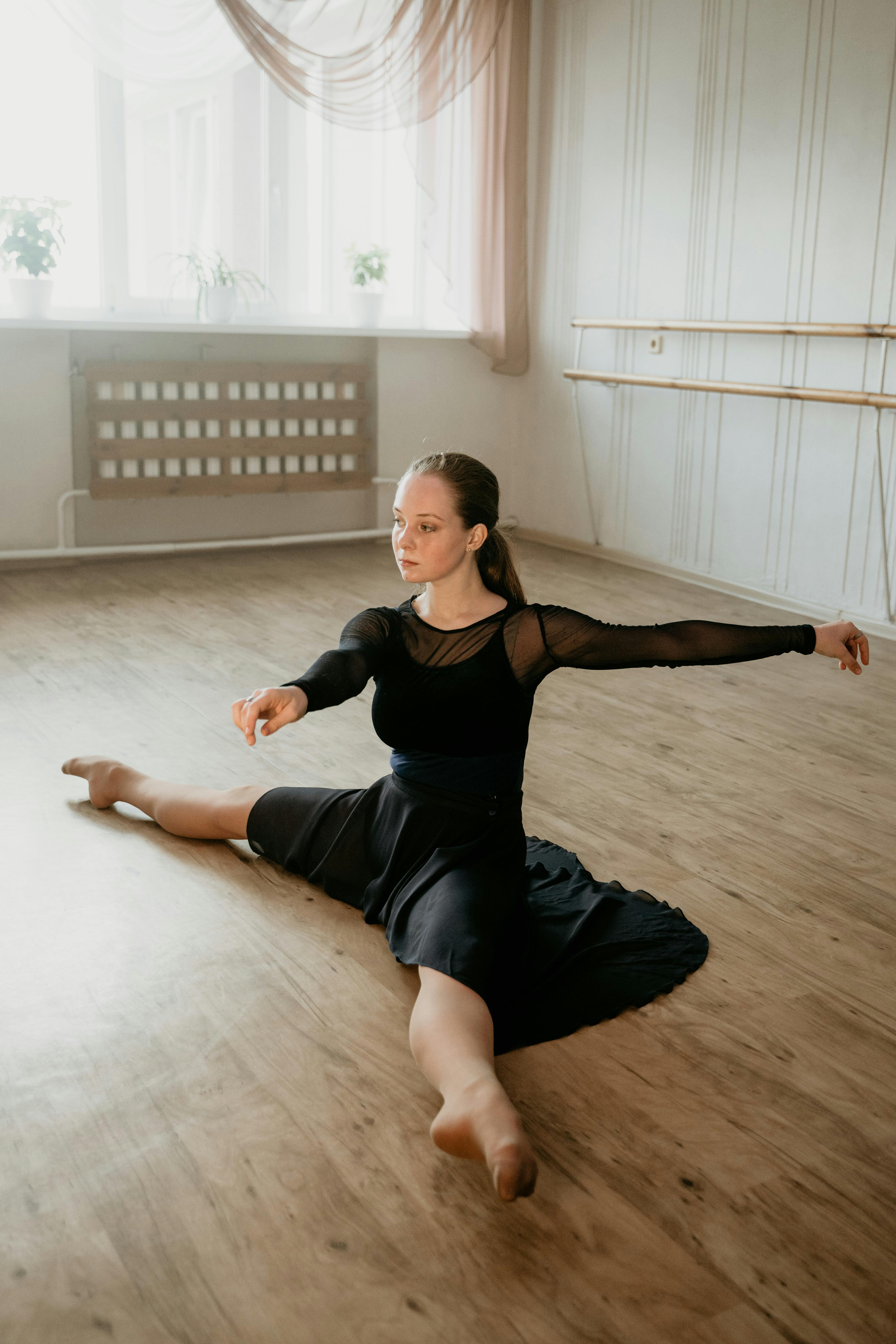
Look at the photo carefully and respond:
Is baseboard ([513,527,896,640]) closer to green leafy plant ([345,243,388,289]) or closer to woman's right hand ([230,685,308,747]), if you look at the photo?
green leafy plant ([345,243,388,289])

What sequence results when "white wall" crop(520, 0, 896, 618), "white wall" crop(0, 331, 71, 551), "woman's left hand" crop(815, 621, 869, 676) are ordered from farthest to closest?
"white wall" crop(0, 331, 71, 551) → "white wall" crop(520, 0, 896, 618) → "woman's left hand" crop(815, 621, 869, 676)

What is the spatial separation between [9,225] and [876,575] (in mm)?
3206

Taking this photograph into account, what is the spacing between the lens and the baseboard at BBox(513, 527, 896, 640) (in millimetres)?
3900

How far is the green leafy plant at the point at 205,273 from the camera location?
15.3 feet

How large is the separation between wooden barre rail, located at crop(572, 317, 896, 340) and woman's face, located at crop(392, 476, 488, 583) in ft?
7.79

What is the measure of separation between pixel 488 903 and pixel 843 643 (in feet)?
2.06

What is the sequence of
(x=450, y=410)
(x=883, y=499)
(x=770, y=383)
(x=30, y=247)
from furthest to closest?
(x=450, y=410) < (x=30, y=247) < (x=770, y=383) < (x=883, y=499)

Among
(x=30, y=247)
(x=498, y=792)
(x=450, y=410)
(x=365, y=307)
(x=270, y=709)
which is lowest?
(x=498, y=792)

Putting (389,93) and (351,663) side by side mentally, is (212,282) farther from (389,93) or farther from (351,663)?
(351,663)

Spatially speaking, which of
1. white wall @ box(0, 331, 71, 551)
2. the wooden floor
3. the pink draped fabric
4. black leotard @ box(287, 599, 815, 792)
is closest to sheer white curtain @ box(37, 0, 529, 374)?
the pink draped fabric

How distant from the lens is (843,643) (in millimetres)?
1700

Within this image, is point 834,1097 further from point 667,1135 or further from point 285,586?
point 285,586

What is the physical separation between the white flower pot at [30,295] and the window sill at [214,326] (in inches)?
1.3

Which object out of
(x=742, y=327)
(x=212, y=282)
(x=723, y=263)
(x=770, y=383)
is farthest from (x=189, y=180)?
(x=770, y=383)
